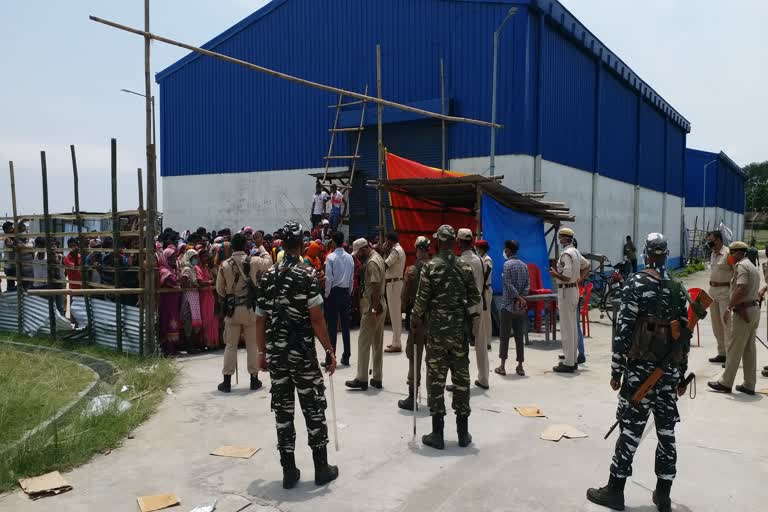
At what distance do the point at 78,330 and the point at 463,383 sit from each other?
7087 millimetres

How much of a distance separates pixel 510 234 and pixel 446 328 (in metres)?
7.22

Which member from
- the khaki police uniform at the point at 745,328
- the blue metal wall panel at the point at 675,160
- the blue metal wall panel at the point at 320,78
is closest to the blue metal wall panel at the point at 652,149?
the blue metal wall panel at the point at 675,160

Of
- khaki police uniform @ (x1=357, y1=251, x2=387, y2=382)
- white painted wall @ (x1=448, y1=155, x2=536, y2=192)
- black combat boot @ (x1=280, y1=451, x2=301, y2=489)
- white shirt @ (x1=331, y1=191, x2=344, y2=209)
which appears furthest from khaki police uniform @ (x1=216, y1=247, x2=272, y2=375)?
white painted wall @ (x1=448, y1=155, x2=536, y2=192)

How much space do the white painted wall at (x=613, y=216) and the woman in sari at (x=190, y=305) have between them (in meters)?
15.4

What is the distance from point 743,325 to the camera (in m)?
7.36

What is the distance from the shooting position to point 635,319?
443 centimetres

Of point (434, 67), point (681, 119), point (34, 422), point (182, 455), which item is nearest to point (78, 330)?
point (34, 422)

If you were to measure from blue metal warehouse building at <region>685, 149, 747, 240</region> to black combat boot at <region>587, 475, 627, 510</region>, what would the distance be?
128ft

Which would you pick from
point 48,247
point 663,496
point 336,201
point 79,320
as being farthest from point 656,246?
point 336,201

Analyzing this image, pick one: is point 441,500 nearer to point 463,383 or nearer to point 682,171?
point 463,383

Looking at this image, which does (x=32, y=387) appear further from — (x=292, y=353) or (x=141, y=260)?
(x=292, y=353)

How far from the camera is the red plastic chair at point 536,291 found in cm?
1179

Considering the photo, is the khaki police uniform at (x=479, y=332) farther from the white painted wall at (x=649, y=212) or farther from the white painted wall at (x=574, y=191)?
the white painted wall at (x=649, y=212)

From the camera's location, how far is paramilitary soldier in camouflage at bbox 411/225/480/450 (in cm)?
564
